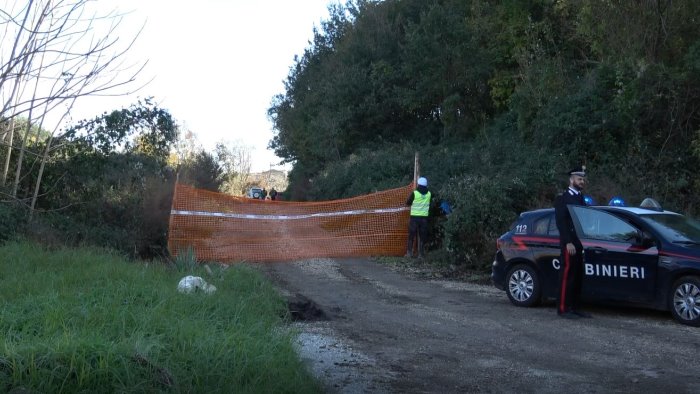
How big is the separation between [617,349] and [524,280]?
2885mm

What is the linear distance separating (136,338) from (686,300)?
22.1ft

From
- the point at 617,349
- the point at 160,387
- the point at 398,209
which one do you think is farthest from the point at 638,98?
the point at 160,387

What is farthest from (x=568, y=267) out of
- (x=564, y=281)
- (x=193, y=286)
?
(x=193, y=286)

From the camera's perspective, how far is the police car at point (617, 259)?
9.30m

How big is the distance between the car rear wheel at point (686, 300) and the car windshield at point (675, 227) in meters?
0.59

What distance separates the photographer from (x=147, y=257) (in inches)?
666

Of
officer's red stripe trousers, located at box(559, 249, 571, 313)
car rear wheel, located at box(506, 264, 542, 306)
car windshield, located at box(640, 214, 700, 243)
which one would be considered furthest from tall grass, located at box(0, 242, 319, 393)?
car windshield, located at box(640, 214, 700, 243)

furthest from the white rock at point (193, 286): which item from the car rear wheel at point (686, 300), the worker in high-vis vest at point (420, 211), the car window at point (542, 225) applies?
the worker in high-vis vest at point (420, 211)

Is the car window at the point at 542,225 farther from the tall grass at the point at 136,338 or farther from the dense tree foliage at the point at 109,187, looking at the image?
the dense tree foliage at the point at 109,187

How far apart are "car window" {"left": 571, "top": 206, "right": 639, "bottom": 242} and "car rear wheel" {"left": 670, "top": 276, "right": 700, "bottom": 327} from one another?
86 cm

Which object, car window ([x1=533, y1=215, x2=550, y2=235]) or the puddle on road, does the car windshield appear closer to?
car window ([x1=533, y1=215, x2=550, y2=235])

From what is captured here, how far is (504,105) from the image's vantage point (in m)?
27.2

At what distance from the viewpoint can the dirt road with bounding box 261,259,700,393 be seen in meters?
6.63

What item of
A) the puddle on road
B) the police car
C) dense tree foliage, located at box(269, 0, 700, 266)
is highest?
dense tree foliage, located at box(269, 0, 700, 266)
